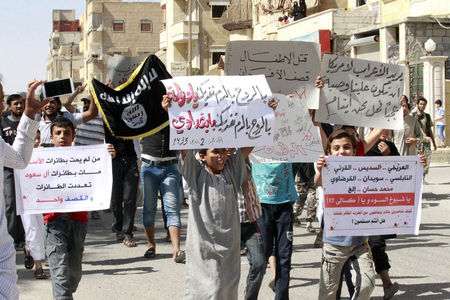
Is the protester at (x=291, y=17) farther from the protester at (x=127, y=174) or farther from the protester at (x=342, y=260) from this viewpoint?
the protester at (x=342, y=260)

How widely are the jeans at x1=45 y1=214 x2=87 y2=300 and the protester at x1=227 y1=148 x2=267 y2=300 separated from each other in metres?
1.28

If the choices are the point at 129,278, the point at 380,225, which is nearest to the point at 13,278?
the point at 380,225

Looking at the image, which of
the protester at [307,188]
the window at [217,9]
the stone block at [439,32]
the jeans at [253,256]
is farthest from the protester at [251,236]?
the window at [217,9]

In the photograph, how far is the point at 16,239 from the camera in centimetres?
957

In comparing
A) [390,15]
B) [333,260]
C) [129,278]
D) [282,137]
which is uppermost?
[390,15]

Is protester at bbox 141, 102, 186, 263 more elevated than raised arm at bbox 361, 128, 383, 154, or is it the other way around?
raised arm at bbox 361, 128, 383, 154

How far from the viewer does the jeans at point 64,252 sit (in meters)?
5.65

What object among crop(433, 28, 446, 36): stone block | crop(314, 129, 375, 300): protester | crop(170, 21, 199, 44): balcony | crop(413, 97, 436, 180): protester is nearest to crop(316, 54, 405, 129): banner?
crop(314, 129, 375, 300): protester

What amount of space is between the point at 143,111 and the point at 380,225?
2.55m

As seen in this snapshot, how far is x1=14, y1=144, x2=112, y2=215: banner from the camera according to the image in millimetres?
6137

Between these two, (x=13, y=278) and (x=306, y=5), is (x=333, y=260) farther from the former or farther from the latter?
(x=306, y=5)

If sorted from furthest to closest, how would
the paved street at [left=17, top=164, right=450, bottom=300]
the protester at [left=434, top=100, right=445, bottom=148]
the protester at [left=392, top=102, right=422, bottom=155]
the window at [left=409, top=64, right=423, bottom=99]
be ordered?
the window at [left=409, top=64, right=423, bottom=99]
the protester at [left=434, top=100, right=445, bottom=148]
the protester at [left=392, top=102, right=422, bottom=155]
the paved street at [left=17, top=164, right=450, bottom=300]

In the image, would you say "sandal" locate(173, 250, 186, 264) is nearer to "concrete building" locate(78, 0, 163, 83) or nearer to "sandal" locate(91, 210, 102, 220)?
"sandal" locate(91, 210, 102, 220)

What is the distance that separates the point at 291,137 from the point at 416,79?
17953mm
